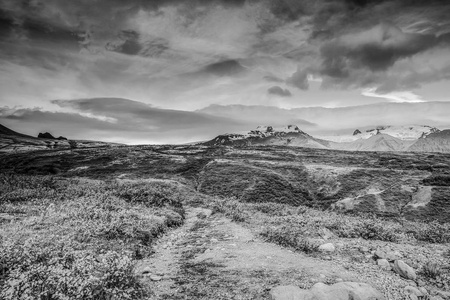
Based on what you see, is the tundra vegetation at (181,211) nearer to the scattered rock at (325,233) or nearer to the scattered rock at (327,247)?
the scattered rock at (325,233)

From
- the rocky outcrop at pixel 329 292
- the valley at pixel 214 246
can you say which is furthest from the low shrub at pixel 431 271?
the rocky outcrop at pixel 329 292

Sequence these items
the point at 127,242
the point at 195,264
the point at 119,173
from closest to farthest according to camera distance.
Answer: the point at 195,264 < the point at 127,242 < the point at 119,173

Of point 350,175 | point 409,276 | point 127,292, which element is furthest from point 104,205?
point 350,175

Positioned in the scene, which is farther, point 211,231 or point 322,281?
point 211,231

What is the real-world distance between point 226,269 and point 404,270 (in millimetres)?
5573

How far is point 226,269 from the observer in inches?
359

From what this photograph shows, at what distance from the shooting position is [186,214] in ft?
65.8

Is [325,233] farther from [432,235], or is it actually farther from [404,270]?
[432,235]

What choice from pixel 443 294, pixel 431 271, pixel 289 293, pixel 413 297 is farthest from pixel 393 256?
pixel 289 293

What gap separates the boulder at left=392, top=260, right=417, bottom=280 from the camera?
8.70 m

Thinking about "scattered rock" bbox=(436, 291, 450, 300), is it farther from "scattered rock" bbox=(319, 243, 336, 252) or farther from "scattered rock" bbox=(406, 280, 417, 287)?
"scattered rock" bbox=(319, 243, 336, 252)

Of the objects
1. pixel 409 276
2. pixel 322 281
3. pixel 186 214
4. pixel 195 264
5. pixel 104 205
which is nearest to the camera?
pixel 322 281

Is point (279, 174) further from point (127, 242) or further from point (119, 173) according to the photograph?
point (127, 242)

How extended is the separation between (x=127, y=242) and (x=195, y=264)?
3210 millimetres
